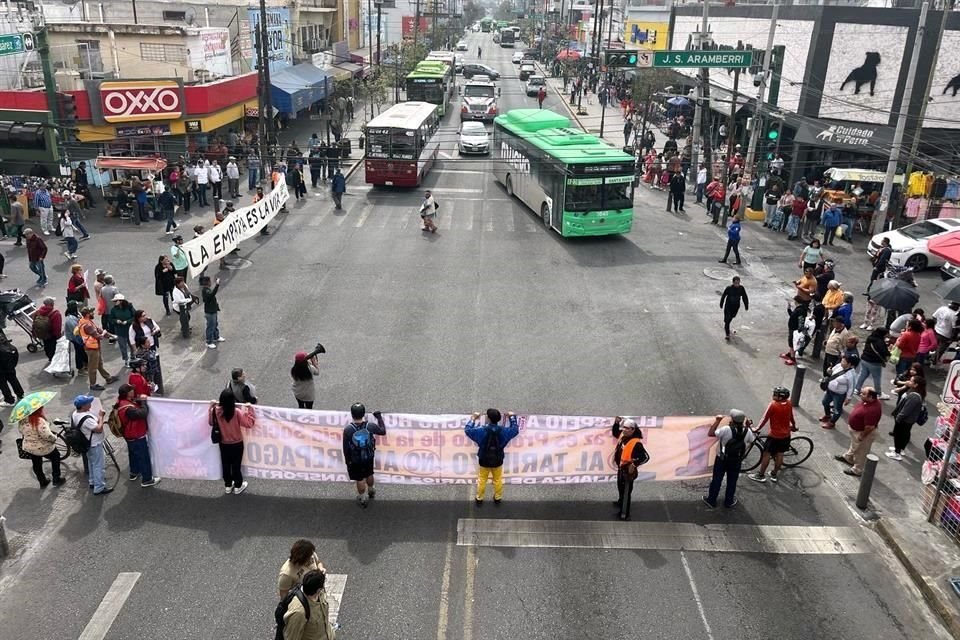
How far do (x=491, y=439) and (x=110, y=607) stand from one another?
15.7 ft

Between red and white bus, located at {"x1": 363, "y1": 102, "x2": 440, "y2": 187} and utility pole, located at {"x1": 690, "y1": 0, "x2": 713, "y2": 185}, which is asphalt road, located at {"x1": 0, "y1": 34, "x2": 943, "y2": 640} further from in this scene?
utility pole, located at {"x1": 690, "y1": 0, "x2": 713, "y2": 185}

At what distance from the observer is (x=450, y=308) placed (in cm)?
1812

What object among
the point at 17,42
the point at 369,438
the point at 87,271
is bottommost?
the point at 87,271

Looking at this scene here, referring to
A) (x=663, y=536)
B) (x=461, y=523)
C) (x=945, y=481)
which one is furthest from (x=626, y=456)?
(x=945, y=481)

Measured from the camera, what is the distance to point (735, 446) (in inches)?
391

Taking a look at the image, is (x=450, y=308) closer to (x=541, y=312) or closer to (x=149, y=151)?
(x=541, y=312)

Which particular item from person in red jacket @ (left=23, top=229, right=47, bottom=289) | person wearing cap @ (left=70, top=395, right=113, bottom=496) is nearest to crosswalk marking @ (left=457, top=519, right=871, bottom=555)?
person wearing cap @ (left=70, top=395, right=113, bottom=496)

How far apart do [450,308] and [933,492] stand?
10.8 metres

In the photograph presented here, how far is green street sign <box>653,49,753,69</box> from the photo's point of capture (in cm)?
2481

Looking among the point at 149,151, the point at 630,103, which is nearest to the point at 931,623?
the point at 149,151

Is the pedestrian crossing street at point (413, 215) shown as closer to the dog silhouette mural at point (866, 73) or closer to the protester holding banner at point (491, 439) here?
the dog silhouette mural at point (866, 73)

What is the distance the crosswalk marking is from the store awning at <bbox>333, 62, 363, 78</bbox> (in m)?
51.8

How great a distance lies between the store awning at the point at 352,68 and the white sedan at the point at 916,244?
142 ft

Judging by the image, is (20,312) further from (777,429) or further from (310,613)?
(777,429)
